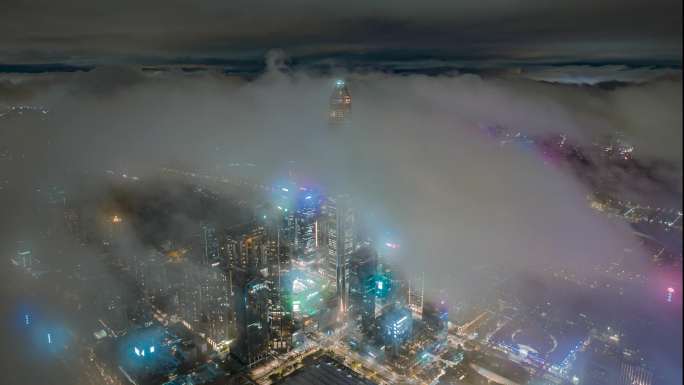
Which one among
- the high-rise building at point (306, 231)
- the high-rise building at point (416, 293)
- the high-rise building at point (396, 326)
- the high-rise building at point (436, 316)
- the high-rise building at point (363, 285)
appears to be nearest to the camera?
the high-rise building at point (416, 293)

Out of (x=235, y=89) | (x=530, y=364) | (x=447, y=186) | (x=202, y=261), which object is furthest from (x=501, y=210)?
(x=202, y=261)

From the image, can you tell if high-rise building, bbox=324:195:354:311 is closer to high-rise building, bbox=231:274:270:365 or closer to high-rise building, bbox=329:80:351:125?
high-rise building, bbox=231:274:270:365

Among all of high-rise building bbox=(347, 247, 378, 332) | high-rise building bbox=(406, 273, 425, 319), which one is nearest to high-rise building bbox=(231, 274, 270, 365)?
high-rise building bbox=(347, 247, 378, 332)

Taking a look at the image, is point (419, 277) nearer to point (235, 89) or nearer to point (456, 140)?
point (456, 140)

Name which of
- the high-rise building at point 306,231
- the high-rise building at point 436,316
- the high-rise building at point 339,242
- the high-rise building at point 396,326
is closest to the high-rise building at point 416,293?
the high-rise building at point 436,316

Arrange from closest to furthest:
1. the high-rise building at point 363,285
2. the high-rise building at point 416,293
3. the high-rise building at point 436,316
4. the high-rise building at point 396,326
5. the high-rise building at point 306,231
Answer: the high-rise building at point 416,293
the high-rise building at point 396,326
the high-rise building at point 436,316
the high-rise building at point 363,285
the high-rise building at point 306,231

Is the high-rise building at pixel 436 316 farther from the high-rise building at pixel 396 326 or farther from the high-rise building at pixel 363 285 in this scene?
the high-rise building at pixel 363 285
